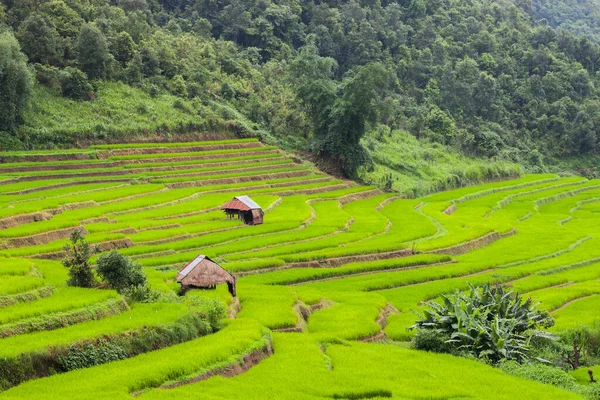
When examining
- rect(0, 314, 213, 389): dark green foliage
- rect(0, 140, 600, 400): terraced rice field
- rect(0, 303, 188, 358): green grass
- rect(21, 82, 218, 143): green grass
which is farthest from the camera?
rect(21, 82, 218, 143): green grass

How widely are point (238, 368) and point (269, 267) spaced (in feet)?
55.6

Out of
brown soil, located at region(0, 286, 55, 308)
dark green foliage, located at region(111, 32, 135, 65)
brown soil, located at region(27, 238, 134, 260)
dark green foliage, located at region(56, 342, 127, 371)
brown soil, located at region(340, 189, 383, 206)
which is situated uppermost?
dark green foliage, located at region(111, 32, 135, 65)

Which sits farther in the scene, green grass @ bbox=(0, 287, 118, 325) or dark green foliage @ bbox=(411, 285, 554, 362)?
dark green foliage @ bbox=(411, 285, 554, 362)

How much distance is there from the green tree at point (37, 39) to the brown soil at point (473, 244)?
116 ft

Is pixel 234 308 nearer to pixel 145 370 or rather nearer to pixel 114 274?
pixel 114 274

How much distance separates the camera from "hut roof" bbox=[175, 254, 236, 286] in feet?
85.7

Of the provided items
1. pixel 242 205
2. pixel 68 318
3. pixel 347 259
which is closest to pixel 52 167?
pixel 242 205

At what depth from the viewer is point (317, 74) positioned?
249 feet

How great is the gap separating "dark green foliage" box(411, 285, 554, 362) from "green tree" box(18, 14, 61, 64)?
4658 centimetres

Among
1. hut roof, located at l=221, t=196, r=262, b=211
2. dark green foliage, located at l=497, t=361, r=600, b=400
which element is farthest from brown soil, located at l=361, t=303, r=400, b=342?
hut roof, located at l=221, t=196, r=262, b=211

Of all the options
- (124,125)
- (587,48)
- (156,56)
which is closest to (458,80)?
(587,48)

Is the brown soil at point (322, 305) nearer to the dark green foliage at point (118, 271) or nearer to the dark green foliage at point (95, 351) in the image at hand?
the dark green foliage at point (118, 271)

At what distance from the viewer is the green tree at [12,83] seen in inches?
2048

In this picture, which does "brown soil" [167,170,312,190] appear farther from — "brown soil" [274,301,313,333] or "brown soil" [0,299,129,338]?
"brown soil" [0,299,129,338]
